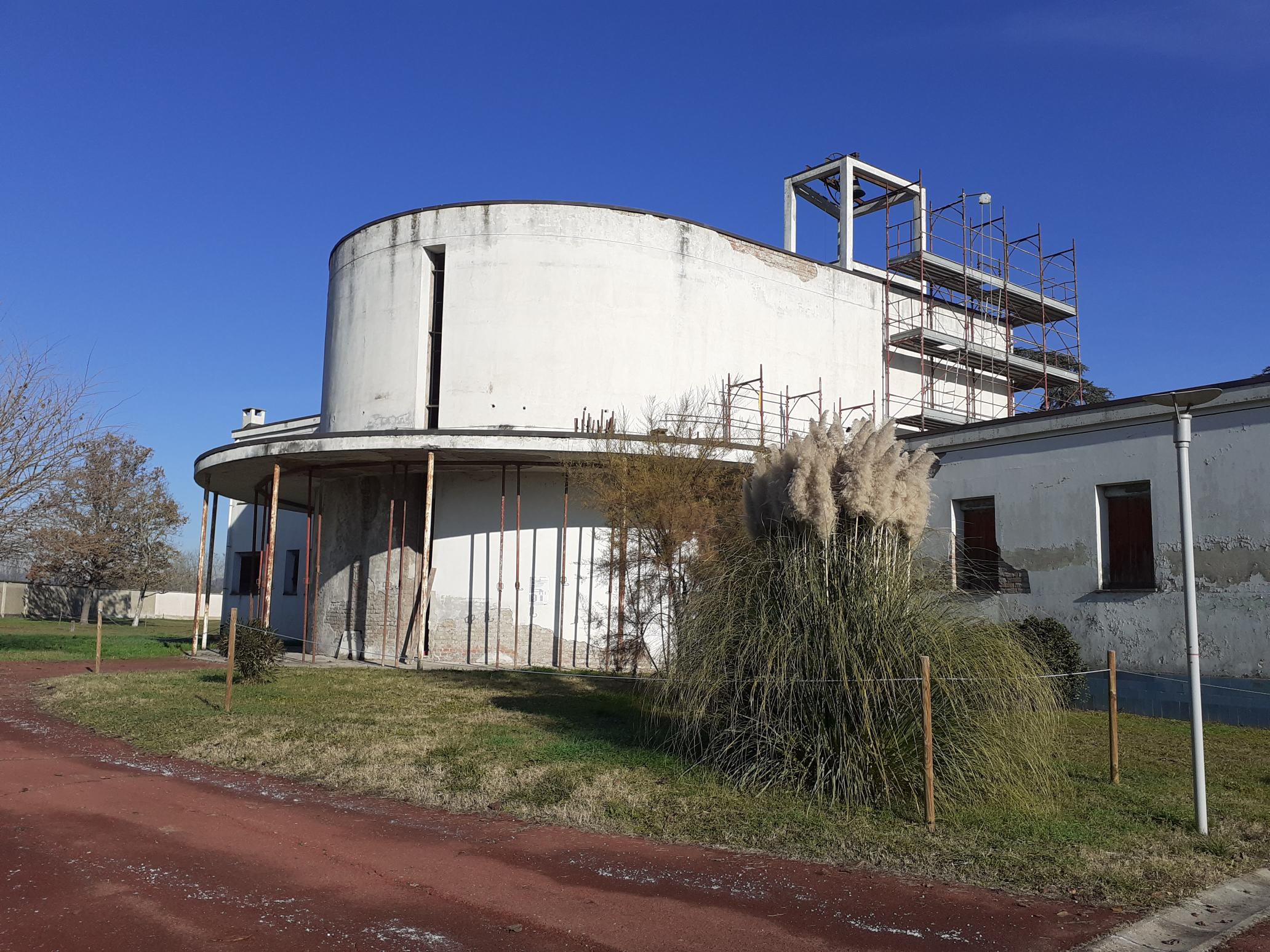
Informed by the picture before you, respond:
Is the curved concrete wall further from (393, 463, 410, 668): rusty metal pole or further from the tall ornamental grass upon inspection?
the tall ornamental grass

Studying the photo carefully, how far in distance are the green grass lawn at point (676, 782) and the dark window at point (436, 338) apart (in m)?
9.20

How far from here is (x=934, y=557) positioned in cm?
947

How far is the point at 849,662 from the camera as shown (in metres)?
7.92

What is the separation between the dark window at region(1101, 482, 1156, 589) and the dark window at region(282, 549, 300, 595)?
78.8ft

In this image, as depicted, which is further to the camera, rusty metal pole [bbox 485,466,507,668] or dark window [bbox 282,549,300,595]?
dark window [bbox 282,549,300,595]

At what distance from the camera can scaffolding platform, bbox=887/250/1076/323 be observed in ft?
95.7

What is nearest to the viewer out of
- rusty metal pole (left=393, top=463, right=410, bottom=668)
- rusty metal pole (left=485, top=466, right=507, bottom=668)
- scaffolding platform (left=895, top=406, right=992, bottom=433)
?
rusty metal pole (left=393, top=463, right=410, bottom=668)

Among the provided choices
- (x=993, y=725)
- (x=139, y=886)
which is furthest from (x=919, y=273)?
(x=139, y=886)

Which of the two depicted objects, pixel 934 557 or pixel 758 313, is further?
pixel 758 313

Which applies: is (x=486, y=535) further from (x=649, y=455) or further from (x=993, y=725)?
(x=993, y=725)

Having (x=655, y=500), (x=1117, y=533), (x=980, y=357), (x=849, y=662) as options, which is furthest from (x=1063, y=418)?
(x=980, y=357)

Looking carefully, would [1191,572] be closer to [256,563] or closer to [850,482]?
[850,482]

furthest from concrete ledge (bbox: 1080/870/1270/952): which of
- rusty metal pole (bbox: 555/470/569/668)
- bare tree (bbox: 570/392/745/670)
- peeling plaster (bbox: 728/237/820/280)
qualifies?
peeling plaster (bbox: 728/237/820/280)

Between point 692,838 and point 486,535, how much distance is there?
1581 centimetres
